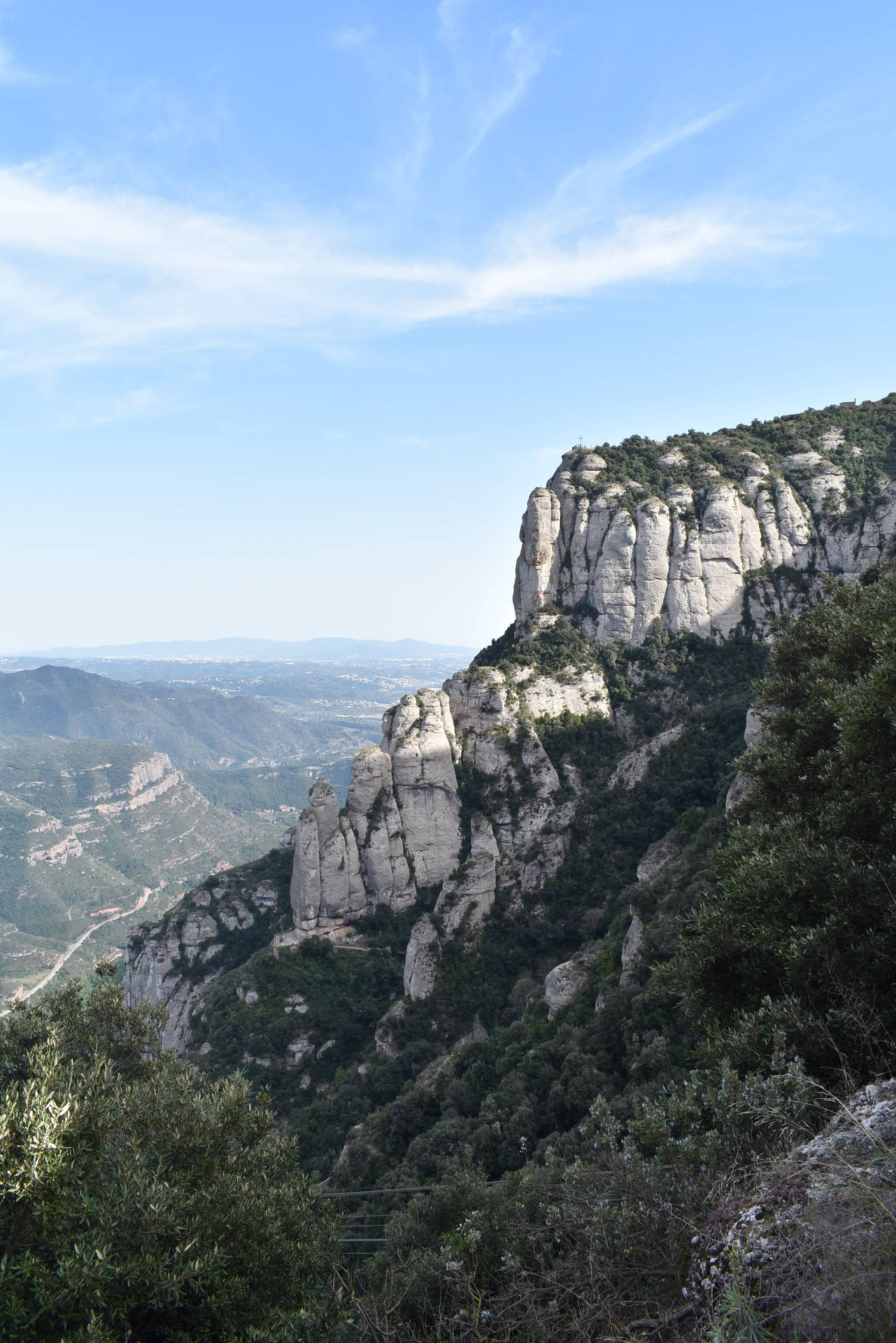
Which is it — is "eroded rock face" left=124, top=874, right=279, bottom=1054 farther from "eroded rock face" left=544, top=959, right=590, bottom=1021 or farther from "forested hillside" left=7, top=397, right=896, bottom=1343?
"eroded rock face" left=544, top=959, right=590, bottom=1021

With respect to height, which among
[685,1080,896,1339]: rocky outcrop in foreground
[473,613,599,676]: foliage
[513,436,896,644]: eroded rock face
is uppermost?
[513,436,896,644]: eroded rock face

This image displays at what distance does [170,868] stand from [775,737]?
18389 centimetres

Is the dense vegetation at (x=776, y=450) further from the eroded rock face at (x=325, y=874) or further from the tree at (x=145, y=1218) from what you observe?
the tree at (x=145, y=1218)

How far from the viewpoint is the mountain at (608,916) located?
10.4 m

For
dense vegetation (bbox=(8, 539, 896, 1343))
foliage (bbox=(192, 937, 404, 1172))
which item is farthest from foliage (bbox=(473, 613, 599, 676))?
dense vegetation (bbox=(8, 539, 896, 1343))

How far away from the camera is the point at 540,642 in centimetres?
6231

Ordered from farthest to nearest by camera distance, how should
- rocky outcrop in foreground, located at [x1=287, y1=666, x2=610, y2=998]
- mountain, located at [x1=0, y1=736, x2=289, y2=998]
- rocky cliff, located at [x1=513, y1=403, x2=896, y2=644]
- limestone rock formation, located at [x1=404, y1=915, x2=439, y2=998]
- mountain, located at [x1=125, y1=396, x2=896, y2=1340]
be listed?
mountain, located at [x1=0, y1=736, x2=289, y2=998] < rocky cliff, located at [x1=513, y1=403, x2=896, y2=644] < rocky outcrop in foreground, located at [x1=287, y1=666, x2=610, y2=998] < limestone rock formation, located at [x1=404, y1=915, x2=439, y2=998] < mountain, located at [x1=125, y1=396, x2=896, y2=1340]

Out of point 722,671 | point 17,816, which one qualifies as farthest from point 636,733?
point 17,816

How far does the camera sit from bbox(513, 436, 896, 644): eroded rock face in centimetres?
5962

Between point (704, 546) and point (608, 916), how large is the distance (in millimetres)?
34595

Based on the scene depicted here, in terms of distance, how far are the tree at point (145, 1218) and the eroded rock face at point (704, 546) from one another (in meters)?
53.6

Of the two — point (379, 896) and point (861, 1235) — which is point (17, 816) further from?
point (861, 1235)

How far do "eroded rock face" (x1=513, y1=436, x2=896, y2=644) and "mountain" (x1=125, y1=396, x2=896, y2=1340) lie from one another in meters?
0.27

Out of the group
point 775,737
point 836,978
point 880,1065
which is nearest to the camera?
point 880,1065
